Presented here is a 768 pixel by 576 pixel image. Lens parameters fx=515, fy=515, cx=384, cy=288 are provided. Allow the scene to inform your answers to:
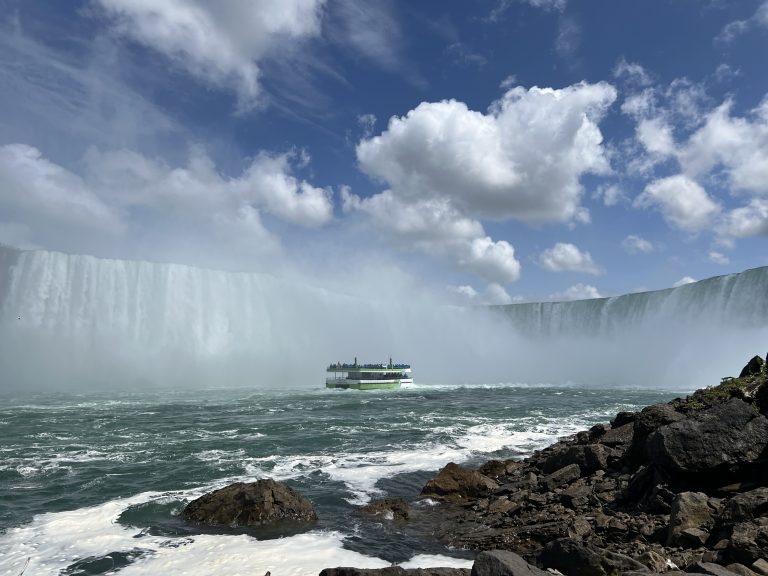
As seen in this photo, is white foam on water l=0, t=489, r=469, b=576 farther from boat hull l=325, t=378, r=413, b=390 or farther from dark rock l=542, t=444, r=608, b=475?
boat hull l=325, t=378, r=413, b=390

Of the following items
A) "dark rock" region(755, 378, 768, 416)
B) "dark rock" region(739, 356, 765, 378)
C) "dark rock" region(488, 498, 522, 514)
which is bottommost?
"dark rock" region(488, 498, 522, 514)

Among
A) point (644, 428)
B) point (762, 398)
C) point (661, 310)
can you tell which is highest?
point (661, 310)

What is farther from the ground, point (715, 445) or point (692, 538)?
point (715, 445)

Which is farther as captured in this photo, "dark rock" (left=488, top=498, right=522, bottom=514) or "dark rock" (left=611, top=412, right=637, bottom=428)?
"dark rock" (left=611, top=412, right=637, bottom=428)

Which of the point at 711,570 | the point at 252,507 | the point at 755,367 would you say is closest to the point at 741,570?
the point at 711,570

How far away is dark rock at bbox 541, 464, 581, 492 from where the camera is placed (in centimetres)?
1118

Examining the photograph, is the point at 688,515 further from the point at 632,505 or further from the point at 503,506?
the point at 503,506

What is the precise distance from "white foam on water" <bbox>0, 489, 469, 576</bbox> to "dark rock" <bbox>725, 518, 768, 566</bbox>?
3.63 meters

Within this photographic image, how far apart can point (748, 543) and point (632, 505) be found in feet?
10.8

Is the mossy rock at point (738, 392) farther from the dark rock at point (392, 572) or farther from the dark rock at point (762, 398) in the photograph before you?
the dark rock at point (392, 572)

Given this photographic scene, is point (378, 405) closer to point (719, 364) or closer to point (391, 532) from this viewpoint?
point (391, 532)

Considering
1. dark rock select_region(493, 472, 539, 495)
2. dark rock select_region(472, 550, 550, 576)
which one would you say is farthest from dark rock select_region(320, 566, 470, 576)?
dark rock select_region(493, 472, 539, 495)

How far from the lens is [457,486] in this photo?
1184 cm

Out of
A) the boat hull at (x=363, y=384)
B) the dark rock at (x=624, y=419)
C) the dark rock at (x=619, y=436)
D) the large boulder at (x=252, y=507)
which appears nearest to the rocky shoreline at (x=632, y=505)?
the dark rock at (x=619, y=436)
